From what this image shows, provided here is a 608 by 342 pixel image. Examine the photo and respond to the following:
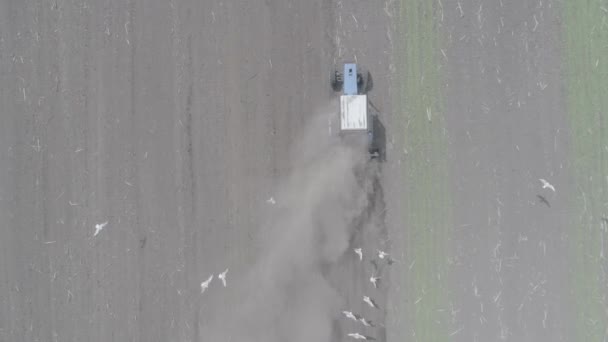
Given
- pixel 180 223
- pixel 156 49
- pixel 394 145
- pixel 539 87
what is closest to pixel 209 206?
pixel 180 223

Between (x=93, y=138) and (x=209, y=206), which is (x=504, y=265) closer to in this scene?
(x=209, y=206)

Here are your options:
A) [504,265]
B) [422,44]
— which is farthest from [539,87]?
[504,265]

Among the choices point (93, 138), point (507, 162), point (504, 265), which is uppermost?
point (93, 138)

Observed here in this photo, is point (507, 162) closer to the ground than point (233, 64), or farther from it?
closer to the ground

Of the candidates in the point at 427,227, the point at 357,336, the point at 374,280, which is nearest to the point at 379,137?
the point at 427,227

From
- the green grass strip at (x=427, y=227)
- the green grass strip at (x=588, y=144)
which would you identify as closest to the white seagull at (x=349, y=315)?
the green grass strip at (x=427, y=227)

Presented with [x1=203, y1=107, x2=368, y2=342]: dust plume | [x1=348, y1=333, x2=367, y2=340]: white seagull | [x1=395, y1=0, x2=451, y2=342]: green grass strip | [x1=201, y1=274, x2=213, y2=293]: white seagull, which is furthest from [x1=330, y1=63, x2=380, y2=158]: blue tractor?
[x1=201, y1=274, x2=213, y2=293]: white seagull
